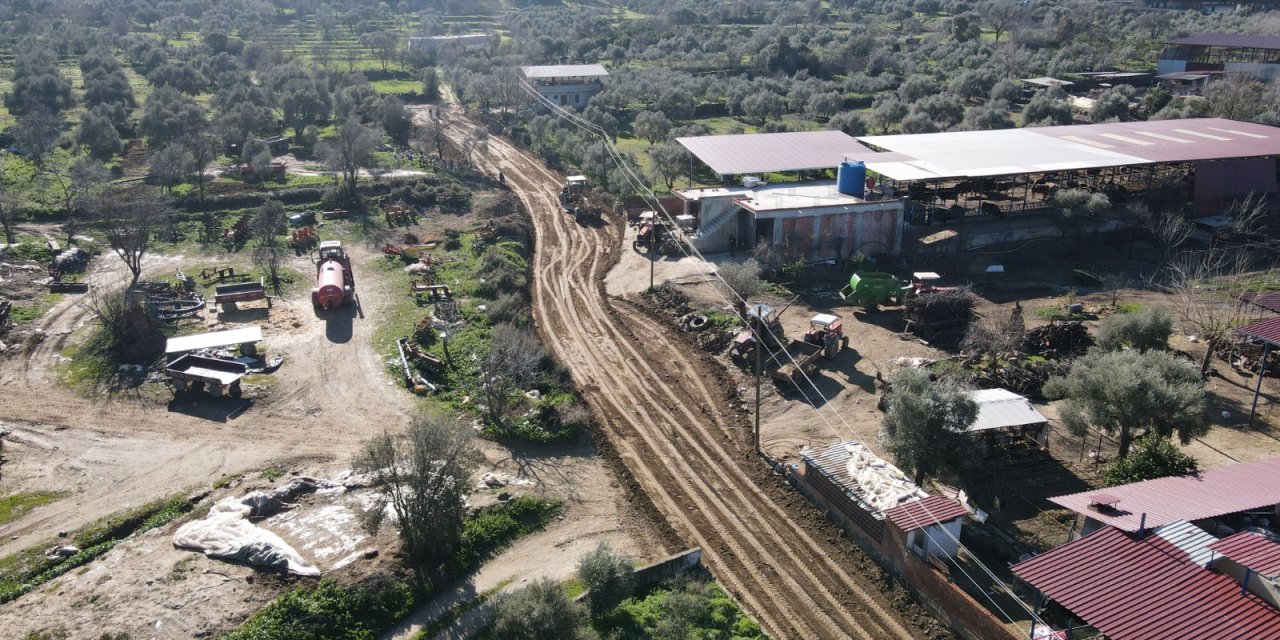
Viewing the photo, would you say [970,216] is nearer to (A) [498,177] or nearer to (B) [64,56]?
(A) [498,177]

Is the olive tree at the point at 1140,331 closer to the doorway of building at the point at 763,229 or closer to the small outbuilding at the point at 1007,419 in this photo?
the small outbuilding at the point at 1007,419

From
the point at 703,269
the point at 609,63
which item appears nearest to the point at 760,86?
the point at 609,63

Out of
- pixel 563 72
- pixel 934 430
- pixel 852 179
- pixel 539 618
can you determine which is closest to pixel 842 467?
pixel 934 430

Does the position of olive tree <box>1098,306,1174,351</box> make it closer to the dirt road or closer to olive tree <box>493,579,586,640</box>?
the dirt road

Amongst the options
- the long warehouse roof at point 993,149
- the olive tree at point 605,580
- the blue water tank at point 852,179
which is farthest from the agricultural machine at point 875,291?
the olive tree at point 605,580

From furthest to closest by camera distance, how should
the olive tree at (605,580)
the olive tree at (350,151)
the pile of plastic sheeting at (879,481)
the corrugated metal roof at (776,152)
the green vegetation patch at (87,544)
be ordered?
the olive tree at (350,151)
the corrugated metal roof at (776,152)
the pile of plastic sheeting at (879,481)
the green vegetation patch at (87,544)
the olive tree at (605,580)
